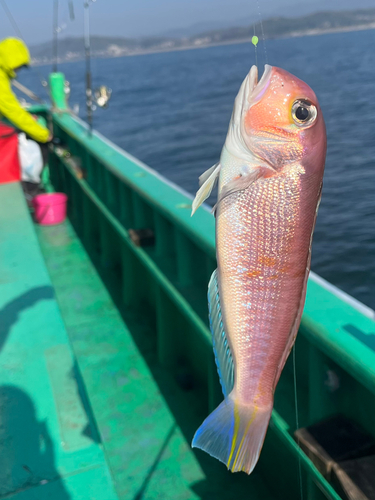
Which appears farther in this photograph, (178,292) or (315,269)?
(315,269)

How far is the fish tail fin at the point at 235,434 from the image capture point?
1086mm

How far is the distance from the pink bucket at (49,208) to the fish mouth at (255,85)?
5186 millimetres

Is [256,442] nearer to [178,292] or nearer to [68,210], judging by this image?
[178,292]

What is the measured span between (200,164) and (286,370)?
14.6 meters

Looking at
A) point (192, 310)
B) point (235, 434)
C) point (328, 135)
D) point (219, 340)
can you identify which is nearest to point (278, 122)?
point (219, 340)

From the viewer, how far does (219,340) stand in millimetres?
1220

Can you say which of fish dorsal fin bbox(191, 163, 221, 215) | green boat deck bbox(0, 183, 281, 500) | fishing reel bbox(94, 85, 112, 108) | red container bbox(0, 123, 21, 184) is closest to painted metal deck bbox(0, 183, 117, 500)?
green boat deck bbox(0, 183, 281, 500)

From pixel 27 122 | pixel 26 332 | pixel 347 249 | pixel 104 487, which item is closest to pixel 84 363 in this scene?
pixel 26 332

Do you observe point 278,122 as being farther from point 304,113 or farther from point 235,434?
point 235,434

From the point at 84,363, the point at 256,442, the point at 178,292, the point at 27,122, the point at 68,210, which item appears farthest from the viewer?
the point at 68,210

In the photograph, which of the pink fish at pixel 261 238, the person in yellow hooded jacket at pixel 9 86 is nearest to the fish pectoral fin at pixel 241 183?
the pink fish at pixel 261 238

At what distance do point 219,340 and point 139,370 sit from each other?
2.30 m

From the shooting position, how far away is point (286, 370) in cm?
218

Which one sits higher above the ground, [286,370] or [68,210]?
[286,370]
